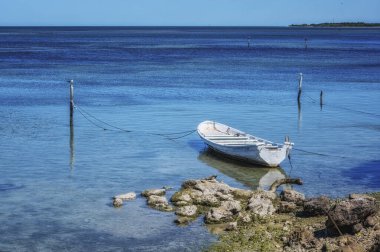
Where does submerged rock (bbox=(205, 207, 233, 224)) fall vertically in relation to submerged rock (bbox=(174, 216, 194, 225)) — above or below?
above

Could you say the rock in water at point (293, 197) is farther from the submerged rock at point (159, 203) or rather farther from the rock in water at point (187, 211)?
the submerged rock at point (159, 203)

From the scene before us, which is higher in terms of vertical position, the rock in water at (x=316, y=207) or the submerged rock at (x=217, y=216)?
the rock in water at (x=316, y=207)

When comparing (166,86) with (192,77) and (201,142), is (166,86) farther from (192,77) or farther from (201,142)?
(201,142)

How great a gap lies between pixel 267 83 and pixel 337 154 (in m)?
32.7

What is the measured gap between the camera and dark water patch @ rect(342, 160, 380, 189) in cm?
2665

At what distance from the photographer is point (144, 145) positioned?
3400 cm

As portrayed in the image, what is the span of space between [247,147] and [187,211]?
8.52 metres

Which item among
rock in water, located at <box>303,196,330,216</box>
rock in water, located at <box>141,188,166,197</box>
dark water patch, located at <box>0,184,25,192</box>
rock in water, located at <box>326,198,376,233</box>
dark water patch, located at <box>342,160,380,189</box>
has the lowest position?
dark water patch, located at <box>0,184,25,192</box>

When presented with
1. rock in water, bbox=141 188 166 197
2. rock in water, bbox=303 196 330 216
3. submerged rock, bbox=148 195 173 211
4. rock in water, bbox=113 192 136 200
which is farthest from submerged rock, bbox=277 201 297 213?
rock in water, bbox=113 192 136 200

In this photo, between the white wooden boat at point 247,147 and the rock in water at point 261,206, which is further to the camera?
the white wooden boat at point 247,147

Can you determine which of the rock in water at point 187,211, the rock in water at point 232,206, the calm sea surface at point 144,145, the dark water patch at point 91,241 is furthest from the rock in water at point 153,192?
the dark water patch at point 91,241

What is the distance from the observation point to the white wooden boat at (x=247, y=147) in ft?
96.1

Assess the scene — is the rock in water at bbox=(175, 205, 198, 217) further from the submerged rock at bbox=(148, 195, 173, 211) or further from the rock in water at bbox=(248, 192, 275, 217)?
the rock in water at bbox=(248, 192, 275, 217)

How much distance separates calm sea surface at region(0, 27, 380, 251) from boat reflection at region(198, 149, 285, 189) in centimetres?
9
